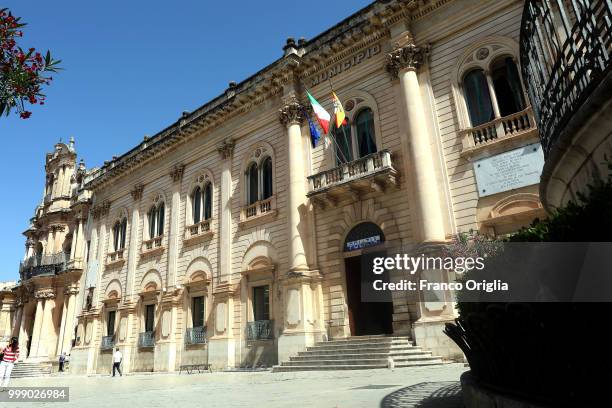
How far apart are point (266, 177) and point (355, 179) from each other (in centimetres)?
585

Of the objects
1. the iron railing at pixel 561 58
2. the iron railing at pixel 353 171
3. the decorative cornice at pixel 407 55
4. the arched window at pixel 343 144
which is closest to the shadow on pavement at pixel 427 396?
the iron railing at pixel 561 58

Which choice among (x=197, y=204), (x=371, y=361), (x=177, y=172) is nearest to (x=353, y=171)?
(x=371, y=361)

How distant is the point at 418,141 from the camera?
14.5 m

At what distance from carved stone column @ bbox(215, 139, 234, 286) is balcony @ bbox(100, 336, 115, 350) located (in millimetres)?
9330

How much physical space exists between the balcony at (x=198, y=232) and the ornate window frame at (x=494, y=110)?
1239 centimetres

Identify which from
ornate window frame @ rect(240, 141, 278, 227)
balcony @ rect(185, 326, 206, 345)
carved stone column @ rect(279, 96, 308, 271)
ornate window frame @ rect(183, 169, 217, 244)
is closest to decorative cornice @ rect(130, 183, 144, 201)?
ornate window frame @ rect(183, 169, 217, 244)

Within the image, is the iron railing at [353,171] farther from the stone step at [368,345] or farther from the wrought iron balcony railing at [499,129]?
the stone step at [368,345]

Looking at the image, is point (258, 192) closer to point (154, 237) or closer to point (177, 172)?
point (177, 172)

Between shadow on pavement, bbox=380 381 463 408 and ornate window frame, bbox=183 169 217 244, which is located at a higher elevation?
ornate window frame, bbox=183 169 217 244

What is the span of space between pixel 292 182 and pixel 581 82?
535 inches

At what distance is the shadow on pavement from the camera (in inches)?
208

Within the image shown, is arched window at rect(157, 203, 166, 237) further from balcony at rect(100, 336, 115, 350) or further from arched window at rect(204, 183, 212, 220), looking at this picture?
balcony at rect(100, 336, 115, 350)

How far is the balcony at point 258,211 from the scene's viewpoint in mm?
18603

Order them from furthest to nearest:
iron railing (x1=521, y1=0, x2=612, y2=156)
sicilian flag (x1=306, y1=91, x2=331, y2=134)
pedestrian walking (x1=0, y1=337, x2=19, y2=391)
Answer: sicilian flag (x1=306, y1=91, x2=331, y2=134)
pedestrian walking (x1=0, y1=337, x2=19, y2=391)
iron railing (x1=521, y1=0, x2=612, y2=156)
